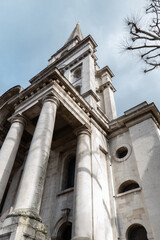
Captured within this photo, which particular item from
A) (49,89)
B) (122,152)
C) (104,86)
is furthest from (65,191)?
(104,86)

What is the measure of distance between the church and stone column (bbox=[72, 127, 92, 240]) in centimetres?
4

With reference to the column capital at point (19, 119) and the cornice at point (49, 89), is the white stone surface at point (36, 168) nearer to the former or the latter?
the cornice at point (49, 89)

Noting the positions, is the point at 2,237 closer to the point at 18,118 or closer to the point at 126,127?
the point at 18,118

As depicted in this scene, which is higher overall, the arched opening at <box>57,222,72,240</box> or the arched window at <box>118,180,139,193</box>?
the arched window at <box>118,180,139,193</box>

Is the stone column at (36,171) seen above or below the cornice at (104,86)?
below

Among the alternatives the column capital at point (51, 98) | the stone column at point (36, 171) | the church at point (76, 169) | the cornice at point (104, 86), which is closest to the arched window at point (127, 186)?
the church at point (76, 169)

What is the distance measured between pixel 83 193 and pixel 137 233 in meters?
3.61

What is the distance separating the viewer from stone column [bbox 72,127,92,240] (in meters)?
8.34

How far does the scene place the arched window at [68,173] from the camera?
12969 mm

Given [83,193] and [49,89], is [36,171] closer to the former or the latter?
[83,193]

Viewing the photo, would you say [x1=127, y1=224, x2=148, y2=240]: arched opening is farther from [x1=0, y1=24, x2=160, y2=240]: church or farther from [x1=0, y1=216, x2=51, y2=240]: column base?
[x1=0, y1=216, x2=51, y2=240]: column base

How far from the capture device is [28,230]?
19.0 ft

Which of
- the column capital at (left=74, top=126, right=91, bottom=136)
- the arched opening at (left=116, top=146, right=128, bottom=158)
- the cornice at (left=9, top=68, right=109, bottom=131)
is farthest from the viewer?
the arched opening at (left=116, top=146, right=128, bottom=158)

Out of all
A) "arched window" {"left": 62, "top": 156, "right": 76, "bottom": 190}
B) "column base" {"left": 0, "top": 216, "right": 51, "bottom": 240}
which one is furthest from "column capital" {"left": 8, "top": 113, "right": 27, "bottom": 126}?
"column base" {"left": 0, "top": 216, "right": 51, "bottom": 240}
